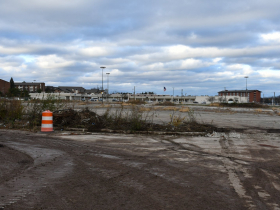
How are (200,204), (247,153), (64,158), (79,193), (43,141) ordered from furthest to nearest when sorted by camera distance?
(43,141), (247,153), (64,158), (79,193), (200,204)

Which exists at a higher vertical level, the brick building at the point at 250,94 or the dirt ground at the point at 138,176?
the brick building at the point at 250,94

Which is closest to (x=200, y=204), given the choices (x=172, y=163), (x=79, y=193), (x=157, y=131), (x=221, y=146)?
(x=79, y=193)

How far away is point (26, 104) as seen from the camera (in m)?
17.2

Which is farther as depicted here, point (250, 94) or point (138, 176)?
point (250, 94)

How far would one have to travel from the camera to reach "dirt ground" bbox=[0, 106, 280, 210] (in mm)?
4438

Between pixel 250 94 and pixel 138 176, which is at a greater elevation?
pixel 250 94

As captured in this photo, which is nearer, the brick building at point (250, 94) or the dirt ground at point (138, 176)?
the dirt ground at point (138, 176)

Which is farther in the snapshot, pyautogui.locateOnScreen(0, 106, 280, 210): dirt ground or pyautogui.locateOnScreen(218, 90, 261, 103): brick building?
pyautogui.locateOnScreen(218, 90, 261, 103): brick building

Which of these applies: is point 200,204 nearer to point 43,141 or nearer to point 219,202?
point 219,202

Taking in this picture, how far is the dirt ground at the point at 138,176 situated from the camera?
444 cm

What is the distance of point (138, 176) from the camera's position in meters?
5.87

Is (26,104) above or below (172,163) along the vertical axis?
above

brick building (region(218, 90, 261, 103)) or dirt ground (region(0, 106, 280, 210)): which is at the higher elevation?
brick building (region(218, 90, 261, 103))

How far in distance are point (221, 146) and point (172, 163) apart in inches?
136
